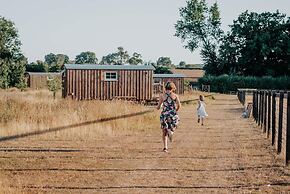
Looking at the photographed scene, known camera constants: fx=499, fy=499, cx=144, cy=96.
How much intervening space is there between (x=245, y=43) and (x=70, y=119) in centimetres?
6029

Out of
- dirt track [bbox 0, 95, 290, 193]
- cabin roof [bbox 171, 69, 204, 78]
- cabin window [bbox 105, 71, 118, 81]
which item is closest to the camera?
dirt track [bbox 0, 95, 290, 193]

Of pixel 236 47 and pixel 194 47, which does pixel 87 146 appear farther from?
pixel 194 47

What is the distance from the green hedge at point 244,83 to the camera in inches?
2584

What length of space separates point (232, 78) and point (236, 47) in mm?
9038

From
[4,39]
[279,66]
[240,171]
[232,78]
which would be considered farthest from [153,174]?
[4,39]

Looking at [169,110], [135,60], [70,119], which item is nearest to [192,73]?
[135,60]

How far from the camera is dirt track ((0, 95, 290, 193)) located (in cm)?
749

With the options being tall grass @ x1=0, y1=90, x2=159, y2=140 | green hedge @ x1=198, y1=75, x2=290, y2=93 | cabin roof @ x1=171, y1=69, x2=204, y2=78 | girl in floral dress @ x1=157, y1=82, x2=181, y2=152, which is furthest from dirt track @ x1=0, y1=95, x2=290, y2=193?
cabin roof @ x1=171, y1=69, x2=204, y2=78

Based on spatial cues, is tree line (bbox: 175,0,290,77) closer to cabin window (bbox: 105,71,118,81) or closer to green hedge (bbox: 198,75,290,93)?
green hedge (bbox: 198,75,290,93)

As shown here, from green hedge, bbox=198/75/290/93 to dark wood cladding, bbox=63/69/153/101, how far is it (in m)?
34.7

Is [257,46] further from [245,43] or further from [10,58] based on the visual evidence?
[10,58]

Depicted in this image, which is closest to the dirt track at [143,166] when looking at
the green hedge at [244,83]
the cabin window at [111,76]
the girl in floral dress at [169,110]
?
the girl in floral dress at [169,110]

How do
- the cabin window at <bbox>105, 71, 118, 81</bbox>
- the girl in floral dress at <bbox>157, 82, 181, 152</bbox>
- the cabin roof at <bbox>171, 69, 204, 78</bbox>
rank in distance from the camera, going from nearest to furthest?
the girl in floral dress at <bbox>157, 82, 181, 152</bbox> < the cabin window at <bbox>105, 71, 118, 81</bbox> < the cabin roof at <bbox>171, 69, 204, 78</bbox>

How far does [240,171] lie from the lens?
8719mm
